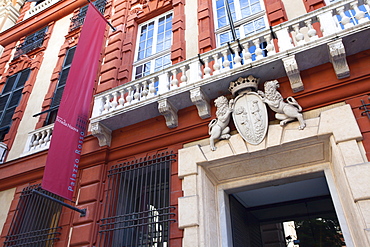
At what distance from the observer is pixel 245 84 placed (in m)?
5.99

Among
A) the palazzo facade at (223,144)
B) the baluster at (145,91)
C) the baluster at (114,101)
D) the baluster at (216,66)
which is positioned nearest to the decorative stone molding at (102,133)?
the palazzo facade at (223,144)

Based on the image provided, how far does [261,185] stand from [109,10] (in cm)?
905

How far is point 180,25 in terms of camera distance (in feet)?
29.9

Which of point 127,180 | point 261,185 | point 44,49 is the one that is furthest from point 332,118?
point 44,49

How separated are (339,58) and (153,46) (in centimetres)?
581

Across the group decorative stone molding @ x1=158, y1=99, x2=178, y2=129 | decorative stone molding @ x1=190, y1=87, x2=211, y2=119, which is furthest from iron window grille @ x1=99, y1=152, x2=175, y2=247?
decorative stone molding @ x1=190, y1=87, x2=211, y2=119

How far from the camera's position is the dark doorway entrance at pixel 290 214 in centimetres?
657

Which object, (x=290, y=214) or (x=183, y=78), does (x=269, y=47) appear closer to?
(x=183, y=78)

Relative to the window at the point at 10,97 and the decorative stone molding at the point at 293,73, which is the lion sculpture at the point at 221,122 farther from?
the window at the point at 10,97

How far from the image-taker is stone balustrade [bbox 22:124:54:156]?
8.75 meters

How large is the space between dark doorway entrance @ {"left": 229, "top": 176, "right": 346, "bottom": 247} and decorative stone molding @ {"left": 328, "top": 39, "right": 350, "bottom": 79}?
206 cm

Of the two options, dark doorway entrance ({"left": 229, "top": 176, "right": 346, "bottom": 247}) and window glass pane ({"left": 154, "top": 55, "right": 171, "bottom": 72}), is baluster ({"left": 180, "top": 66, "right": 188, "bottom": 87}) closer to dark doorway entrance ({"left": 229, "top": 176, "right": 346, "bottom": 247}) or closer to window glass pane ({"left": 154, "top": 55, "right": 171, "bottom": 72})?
window glass pane ({"left": 154, "top": 55, "right": 171, "bottom": 72})

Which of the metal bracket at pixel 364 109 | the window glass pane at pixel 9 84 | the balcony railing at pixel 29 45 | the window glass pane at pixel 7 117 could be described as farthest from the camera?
the balcony railing at pixel 29 45

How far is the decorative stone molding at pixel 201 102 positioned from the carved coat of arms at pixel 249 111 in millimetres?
590
